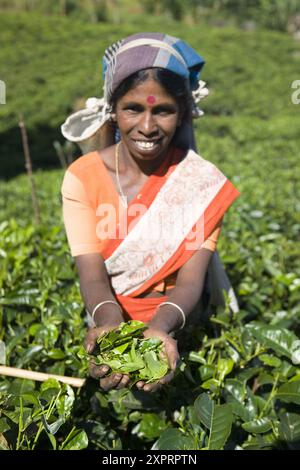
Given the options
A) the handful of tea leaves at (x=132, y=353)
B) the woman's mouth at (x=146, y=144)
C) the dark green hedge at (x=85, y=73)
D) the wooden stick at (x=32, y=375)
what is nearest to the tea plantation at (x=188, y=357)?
the wooden stick at (x=32, y=375)

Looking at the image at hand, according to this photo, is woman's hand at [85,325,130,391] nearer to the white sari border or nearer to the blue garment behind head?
the white sari border

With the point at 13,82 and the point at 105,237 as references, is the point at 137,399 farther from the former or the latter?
the point at 13,82

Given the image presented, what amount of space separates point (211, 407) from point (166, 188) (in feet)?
2.11

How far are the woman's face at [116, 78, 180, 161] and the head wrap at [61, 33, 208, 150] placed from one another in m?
0.05

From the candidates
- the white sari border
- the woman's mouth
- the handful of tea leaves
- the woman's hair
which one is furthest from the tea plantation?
the woman's hair

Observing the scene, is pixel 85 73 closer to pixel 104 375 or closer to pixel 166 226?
pixel 166 226

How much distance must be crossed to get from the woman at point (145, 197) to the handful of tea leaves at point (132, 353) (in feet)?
0.52

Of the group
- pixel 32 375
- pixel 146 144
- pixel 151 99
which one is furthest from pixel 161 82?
pixel 32 375

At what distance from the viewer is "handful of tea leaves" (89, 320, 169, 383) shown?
4.31 feet

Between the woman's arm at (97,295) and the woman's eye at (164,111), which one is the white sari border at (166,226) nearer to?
the woman's arm at (97,295)

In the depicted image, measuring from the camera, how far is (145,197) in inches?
66.5

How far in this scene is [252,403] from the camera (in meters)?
1.55

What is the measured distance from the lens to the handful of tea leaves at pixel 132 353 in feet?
4.31
